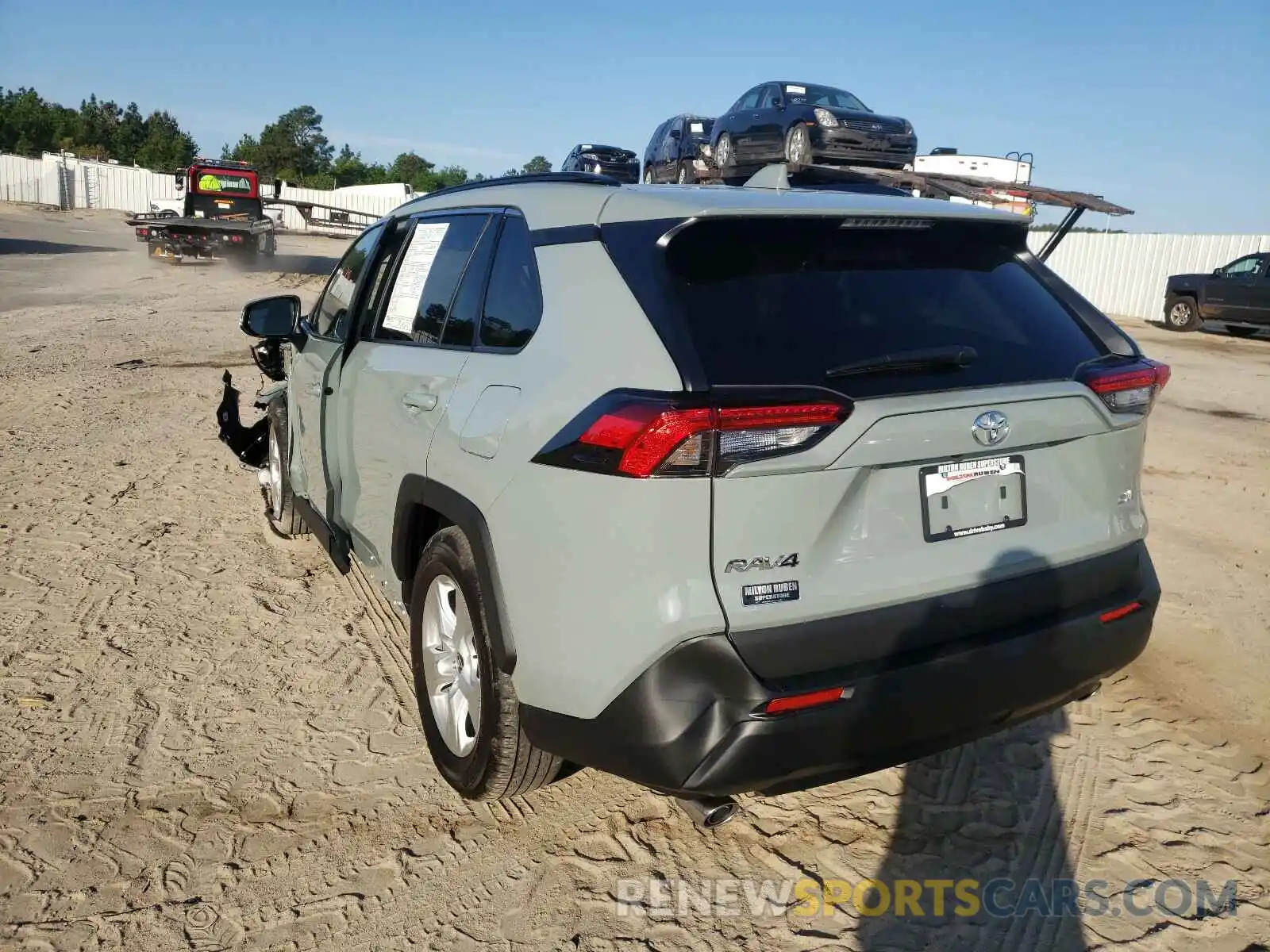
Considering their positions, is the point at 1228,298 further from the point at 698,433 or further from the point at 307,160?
the point at 307,160

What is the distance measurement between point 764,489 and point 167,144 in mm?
90955

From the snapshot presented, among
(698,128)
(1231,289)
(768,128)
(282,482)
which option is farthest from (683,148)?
(282,482)

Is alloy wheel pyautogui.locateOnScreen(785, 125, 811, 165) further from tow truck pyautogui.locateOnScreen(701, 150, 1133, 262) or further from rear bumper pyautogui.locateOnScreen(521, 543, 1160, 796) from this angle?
rear bumper pyautogui.locateOnScreen(521, 543, 1160, 796)

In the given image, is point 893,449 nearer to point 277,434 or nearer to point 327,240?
point 277,434

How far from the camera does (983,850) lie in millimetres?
2969

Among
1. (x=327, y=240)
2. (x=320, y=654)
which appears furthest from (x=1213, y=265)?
(x=327, y=240)

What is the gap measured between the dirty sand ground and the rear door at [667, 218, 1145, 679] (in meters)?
0.85

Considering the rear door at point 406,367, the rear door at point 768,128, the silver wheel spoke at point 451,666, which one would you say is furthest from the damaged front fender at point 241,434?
the rear door at point 768,128

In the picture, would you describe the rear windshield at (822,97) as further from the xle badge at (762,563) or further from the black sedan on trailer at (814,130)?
the xle badge at (762,563)

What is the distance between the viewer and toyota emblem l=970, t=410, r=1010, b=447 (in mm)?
2514

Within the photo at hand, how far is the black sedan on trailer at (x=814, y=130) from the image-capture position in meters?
13.4

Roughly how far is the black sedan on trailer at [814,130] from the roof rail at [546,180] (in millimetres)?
10531

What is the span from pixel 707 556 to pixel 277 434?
4.06m

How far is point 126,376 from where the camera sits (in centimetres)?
1084
